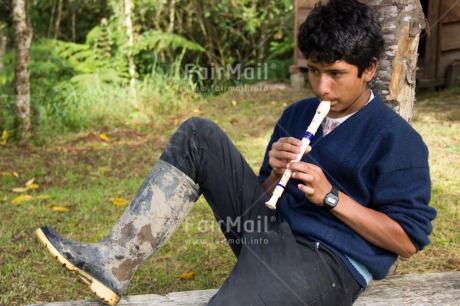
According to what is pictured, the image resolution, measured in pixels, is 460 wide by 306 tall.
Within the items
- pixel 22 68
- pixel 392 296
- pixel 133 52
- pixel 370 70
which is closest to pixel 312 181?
pixel 370 70

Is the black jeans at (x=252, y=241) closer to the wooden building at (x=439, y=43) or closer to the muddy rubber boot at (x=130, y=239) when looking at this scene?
the muddy rubber boot at (x=130, y=239)

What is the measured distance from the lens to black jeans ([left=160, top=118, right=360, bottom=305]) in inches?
73.3

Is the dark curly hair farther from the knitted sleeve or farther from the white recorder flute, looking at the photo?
the knitted sleeve

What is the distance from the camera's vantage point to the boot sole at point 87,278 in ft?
6.56

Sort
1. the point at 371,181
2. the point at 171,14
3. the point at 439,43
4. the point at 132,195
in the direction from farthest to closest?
the point at 171,14 → the point at 439,43 → the point at 132,195 → the point at 371,181

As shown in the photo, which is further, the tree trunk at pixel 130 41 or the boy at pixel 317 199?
the tree trunk at pixel 130 41

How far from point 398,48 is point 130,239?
148 centimetres

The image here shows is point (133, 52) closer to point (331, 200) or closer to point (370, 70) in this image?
point (370, 70)

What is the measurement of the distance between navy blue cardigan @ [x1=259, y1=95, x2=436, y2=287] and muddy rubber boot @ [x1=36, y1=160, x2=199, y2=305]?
0.42m

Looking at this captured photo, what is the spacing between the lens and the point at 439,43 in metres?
7.51

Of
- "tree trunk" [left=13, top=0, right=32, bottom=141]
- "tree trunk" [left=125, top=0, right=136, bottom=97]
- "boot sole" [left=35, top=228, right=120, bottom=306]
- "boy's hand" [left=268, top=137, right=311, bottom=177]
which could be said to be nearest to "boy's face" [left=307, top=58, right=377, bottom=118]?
"boy's hand" [left=268, top=137, right=311, bottom=177]

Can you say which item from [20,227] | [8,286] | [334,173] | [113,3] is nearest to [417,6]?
[334,173]

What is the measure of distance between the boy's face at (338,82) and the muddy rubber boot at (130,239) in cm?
60

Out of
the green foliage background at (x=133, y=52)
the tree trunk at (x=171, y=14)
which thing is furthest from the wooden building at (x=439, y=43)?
the tree trunk at (x=171, y=14)
